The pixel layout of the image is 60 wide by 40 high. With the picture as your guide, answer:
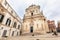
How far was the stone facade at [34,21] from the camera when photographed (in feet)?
72.3

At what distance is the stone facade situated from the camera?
22.0 m

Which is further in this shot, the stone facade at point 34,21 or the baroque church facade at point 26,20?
the stone facade at point 34,21

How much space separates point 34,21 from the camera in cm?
2311

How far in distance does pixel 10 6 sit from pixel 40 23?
10.3 meters

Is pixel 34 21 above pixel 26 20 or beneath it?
beneath

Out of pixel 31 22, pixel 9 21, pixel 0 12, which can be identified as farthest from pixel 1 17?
pixel 31 22

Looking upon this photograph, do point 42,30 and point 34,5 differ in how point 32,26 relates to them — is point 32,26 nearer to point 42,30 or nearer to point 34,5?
point 42,30

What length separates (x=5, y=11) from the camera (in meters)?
18.5

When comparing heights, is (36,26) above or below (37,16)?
below

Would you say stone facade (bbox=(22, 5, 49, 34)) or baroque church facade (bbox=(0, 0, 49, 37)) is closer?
baroque church facade (bbox=(0, 0, 49, 37))

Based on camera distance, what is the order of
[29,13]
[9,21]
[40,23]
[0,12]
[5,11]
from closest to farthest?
1. [0,12]
2. [5,11]
3. [9,21]
4. [40,23]
5. [29,13]

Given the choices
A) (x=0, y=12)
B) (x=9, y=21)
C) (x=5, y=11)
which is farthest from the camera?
(x=9, y=21)

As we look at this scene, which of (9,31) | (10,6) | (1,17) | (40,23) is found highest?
(10,6)

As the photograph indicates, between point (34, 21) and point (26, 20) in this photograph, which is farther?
point (26, 20)
